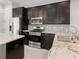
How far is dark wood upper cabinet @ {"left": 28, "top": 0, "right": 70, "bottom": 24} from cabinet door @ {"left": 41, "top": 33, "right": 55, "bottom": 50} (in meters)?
0.75

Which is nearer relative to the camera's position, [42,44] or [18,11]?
[42,44]

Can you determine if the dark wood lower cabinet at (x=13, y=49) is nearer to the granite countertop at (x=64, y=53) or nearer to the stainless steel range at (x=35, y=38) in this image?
the granite countertop at (x=64, y=53)

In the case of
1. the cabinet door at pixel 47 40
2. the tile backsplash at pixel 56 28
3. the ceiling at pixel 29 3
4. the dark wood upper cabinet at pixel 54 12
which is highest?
the ceiling at pixel 29 3

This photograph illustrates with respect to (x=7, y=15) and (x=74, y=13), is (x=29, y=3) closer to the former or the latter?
(x=7, y=15)

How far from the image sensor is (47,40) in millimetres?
4184

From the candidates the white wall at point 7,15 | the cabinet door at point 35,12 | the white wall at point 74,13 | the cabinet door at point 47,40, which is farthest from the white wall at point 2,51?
the white wall at point 7,15

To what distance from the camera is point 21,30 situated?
5203 mm

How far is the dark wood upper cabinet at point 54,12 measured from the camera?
13.2ft

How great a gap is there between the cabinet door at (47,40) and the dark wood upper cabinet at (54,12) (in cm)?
75

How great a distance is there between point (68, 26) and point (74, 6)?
0.92 metres

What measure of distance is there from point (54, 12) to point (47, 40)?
4.63 feet

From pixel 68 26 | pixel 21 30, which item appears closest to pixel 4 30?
pixel 21 30

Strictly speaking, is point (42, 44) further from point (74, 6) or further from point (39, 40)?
point (74, 6)

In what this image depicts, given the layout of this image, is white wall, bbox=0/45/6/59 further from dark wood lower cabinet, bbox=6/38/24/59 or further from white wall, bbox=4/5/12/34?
white wall, bbox=4/5/12/34
